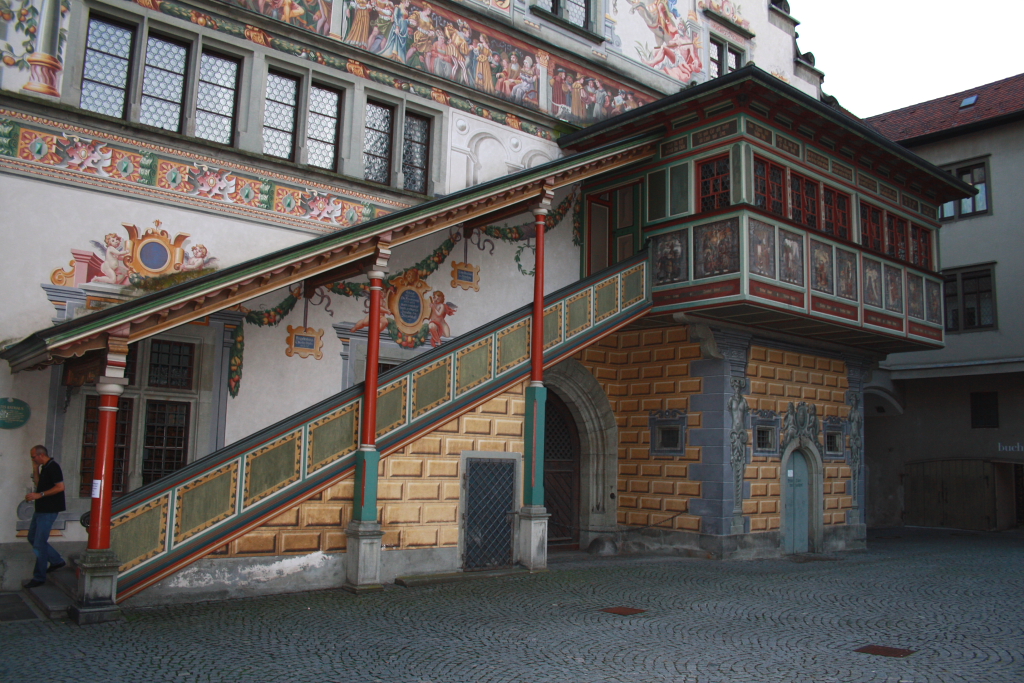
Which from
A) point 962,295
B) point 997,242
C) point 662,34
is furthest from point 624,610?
point 997,242

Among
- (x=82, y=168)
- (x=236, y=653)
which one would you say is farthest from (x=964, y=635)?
(x=82, y=168)

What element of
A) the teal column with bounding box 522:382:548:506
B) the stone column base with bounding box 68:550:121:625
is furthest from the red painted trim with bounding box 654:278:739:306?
the stone column base with bounding box 68:550:121:625

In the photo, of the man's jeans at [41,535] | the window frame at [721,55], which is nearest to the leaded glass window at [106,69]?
the man's jeans at [41,535]

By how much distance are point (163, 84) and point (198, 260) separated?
2367 millimetres

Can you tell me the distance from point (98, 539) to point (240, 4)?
7188mm

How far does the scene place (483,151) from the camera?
45.7ft

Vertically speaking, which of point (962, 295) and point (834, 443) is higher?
point (962, 295)

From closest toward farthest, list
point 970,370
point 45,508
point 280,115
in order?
point 45,508
point 280,115
point 970,370

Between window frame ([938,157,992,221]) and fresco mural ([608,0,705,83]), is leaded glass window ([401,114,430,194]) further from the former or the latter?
window frame ([938,157,992,221])

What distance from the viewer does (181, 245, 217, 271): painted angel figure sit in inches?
422

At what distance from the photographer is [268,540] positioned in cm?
957

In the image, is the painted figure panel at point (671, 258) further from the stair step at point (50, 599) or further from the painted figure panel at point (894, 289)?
the stair step at point (50, 599)

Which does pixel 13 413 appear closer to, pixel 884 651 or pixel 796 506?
pixel 884 651

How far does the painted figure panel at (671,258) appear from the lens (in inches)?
544
